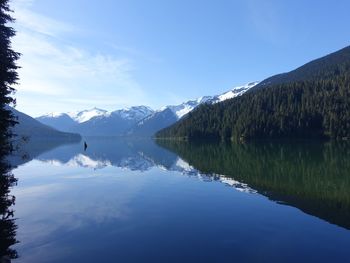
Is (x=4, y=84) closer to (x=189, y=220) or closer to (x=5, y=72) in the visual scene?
(x=5, y=72)

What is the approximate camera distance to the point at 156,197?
1933 inches

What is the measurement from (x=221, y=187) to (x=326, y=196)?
15198mm

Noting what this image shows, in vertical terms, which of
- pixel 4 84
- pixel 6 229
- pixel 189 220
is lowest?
pixel 189 220

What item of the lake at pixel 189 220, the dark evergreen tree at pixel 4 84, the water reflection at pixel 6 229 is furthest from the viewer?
the dark evergreen tree at pixel 4 84

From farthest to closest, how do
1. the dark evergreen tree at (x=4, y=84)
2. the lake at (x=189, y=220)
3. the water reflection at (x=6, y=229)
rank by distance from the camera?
the dark evergreen tree at (x=4, y=84) → the lake at (x=189, y=220) → the water reflection at (x=6, y=229)

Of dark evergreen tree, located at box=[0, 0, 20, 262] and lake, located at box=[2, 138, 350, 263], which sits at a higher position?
dark evergreen tree, located at box=[0, 0, 20, 262]

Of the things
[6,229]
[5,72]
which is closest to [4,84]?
[5,72]

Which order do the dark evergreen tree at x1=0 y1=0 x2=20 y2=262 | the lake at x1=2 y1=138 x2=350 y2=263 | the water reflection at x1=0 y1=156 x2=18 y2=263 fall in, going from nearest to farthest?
the water reflection at x1=0 y1=156 x2=18 y2=263 → the lake at x1=2 y1=138 x2=350 y2=263 → the dark evergreen tree at x1=0 y1=0 x2=20 y2=262

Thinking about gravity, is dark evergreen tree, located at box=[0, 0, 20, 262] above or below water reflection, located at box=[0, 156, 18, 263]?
above

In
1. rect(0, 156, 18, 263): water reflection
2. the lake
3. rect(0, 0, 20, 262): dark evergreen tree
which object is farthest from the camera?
rect(0, 0, 20, 262): dark evergreen tree

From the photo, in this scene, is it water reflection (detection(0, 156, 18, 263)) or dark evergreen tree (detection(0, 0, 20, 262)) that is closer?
water reflection (detection(0, 156, 18, 263))

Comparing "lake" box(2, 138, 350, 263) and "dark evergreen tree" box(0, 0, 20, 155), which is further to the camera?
"dark evergreen tree" box(0, 0, 20, 155)

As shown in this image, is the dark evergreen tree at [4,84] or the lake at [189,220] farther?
the dark evergreen tree at [4,84]

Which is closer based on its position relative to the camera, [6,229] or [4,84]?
[6,229]
